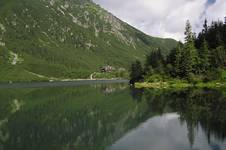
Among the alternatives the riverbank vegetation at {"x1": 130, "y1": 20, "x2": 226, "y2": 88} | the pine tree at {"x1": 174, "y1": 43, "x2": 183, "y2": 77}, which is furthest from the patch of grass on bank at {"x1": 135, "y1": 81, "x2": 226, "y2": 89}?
the pine tree at {"x1": 174, "y1": 43, "x2": 183, "y2": 77}

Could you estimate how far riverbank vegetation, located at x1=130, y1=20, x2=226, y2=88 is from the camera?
137875 mm

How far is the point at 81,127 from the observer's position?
163 ft

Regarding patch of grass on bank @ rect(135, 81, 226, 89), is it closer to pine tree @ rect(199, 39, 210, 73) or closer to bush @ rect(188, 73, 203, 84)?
bush @ rect(188, 73, 203, 84)

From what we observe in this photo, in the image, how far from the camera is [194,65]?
145 metres

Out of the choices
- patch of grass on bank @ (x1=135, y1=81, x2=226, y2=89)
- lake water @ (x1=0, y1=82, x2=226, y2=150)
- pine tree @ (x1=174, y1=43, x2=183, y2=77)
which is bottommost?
lake water @ (x1=0, y1=82, x2=226, y2=150)

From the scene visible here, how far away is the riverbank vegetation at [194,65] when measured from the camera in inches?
5428

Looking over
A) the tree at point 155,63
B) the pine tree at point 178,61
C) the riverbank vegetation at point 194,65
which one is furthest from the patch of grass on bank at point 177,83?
the tree at point 155,63

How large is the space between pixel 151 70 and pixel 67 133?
12738cm

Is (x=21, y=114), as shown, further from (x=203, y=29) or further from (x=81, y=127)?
(x=203, y=29)

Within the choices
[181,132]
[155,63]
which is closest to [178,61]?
[155,63]

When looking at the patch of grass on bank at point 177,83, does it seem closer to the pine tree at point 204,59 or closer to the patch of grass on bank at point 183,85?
the patch of grass on bank at point 183,85

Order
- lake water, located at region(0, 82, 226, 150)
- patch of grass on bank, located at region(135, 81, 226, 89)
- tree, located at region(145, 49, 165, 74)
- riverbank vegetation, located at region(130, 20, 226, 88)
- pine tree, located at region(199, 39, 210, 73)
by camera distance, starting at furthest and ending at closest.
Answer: tree, located at region(145, 49, 165, 74), pine tree, located at region(199, 39, 210, 73), riverbank vegetation, located at region(130, 20, 226, 88), patch of grass on bank, located at region(135, 81, 226, 89), lake water, located at region(0, 82, 226, 150)

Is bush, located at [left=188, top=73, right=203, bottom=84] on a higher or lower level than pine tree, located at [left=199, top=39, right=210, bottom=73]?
lower

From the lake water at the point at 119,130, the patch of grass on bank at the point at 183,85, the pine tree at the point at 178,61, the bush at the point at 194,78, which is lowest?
the lake water at the point at 119,130
